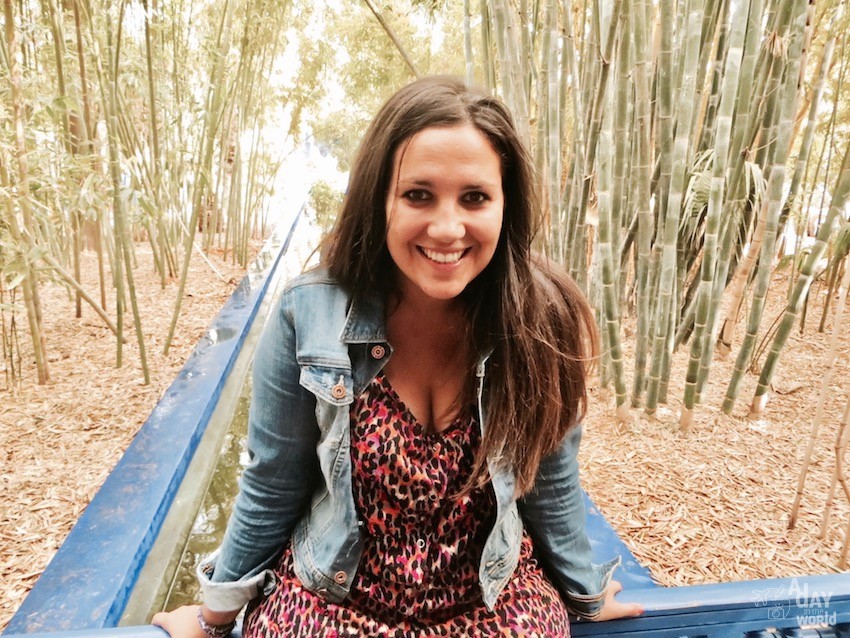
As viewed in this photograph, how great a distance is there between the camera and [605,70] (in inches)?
71.2

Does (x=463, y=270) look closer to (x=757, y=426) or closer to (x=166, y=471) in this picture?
(x=166, y=471)

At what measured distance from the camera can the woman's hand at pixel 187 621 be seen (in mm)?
875

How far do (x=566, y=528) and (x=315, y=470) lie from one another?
1.42 feet

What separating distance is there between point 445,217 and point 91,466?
1876 mm

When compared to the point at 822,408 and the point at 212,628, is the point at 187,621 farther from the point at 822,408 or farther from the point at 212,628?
the point at 822,408

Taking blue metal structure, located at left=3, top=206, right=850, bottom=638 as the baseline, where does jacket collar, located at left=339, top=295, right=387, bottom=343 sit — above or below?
above

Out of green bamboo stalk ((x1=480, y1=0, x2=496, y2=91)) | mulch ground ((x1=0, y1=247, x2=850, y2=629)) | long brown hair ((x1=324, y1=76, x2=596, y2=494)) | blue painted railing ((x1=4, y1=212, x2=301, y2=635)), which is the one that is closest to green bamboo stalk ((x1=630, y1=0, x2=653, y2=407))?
mulch ground ((x1=0, y1=247, x2=850, y2=629))

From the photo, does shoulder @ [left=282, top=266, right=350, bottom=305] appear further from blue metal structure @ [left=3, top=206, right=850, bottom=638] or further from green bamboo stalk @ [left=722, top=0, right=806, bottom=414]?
green bamboo stalk @ [left=722, top=0, right=806, bottom=414]

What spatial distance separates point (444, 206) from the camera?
78cm

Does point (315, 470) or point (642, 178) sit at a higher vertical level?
point (642, 178)

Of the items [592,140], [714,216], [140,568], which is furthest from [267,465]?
[592,140]

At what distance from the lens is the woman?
0.80 metres

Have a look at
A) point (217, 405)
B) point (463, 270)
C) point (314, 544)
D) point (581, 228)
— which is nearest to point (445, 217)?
point (463, 270)

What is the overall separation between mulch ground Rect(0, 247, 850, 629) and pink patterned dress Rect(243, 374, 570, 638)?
33.0 inches
